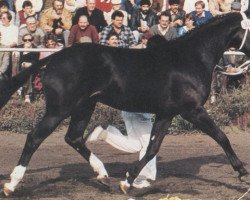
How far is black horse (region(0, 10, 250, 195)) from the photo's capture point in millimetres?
8289

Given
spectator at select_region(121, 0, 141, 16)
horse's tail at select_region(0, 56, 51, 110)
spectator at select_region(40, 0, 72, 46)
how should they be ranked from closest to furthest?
horse's tail at select_region(0, 56, 51, 110) < spectator at select_region(40, 0, 72, 46) < spectator at select_region(121, 0, 141, 16)

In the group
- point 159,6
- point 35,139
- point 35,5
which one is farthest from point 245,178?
point 35,5

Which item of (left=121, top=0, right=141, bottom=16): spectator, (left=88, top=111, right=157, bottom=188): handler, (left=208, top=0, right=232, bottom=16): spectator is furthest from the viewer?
(left=208, top=0, right=232, bottom=16): spectator

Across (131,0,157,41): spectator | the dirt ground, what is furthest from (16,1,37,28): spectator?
the dirt ground

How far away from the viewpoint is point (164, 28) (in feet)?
45.5

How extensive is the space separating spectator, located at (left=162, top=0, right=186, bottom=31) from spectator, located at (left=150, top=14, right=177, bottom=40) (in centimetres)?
80

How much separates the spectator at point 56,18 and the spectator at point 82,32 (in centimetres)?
84

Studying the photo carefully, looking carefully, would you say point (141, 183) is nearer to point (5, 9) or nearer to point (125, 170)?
point (125, 170)

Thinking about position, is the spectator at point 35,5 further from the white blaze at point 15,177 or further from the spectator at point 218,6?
the white blaze at point 15,177

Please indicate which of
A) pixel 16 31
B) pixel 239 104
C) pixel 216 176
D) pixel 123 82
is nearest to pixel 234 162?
pixel 216 176

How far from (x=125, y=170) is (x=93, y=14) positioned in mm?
5216

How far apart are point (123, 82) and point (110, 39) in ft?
15.6

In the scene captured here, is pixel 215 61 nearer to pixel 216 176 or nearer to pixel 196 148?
pixel 216 176

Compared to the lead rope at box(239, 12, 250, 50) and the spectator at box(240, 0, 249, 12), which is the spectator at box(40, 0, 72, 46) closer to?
the spectator at box(240, 0, 249, 12)
